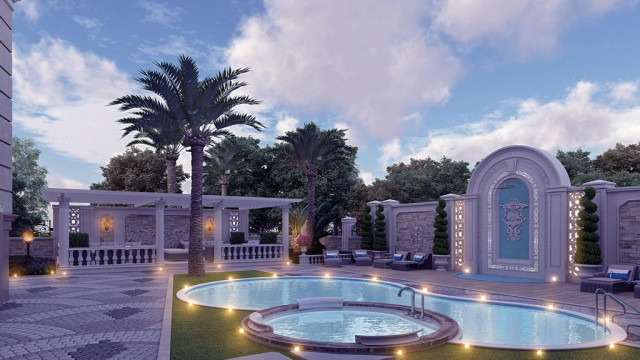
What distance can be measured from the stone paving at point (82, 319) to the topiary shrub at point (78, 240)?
5363 millimetres

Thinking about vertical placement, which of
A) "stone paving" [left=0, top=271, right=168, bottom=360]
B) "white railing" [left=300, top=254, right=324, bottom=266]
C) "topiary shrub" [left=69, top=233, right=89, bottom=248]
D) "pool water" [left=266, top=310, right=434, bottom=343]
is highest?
"topiary shrub" [left=69, top=233, right=89, bottom=248]

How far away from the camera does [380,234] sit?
24797 millimetres

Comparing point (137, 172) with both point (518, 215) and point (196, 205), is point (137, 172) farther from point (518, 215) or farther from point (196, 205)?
point (518, 215)

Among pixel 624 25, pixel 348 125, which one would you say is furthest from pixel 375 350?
pixel 348 125

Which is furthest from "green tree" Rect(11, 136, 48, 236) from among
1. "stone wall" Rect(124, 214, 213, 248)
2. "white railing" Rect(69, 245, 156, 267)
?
"white railing" Rect(69, 245, 156, 267)

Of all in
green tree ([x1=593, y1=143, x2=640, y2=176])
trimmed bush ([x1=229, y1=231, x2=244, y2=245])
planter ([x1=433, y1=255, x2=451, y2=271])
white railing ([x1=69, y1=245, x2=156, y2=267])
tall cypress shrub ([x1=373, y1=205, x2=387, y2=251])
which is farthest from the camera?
green tree ([x1=593, y1=143, x2=640, y2=176])

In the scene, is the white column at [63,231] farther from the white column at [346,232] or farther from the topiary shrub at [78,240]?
the white column at [346,232]

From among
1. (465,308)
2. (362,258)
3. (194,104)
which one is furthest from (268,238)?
A: (465,308)

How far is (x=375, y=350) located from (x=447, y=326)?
7.49 ft

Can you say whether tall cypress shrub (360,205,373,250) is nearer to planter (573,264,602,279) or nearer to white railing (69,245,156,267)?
white railing (69,245,156,267)

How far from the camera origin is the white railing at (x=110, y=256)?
20219mm

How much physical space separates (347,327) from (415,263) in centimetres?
1204

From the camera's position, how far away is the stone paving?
759 cm

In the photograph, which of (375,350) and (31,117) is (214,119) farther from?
(375,350)
